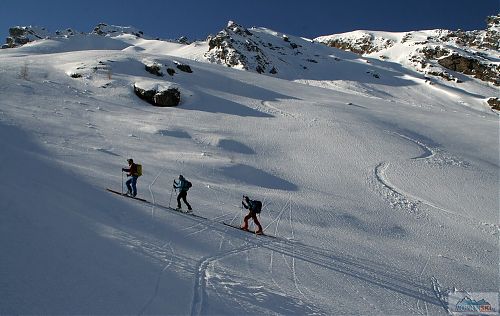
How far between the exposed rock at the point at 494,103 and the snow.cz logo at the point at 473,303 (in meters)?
60.8

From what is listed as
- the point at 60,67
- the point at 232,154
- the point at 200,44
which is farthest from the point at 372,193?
the point at 200,44

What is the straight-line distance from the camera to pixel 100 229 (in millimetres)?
8820

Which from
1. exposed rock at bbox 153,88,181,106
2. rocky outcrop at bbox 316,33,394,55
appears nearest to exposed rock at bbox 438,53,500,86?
rocky outcrop at bbox 316,33,394,55

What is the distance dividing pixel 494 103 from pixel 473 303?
6309 cm

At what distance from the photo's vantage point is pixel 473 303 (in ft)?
30.5

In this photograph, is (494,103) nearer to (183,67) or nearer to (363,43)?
(183,67)

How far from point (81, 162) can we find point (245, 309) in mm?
10944

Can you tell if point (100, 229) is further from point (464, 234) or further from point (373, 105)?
point (373, 105)

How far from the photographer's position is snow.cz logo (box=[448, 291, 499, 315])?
8820mm

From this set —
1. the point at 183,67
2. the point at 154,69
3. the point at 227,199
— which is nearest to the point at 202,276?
the point at 227,199

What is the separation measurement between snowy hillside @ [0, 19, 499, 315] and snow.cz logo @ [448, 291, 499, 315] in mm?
322

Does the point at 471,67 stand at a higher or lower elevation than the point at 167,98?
higher

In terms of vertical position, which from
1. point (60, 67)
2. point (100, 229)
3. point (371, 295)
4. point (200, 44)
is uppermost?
point (200, 44)

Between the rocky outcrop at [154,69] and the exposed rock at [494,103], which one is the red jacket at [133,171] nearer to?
the rocky outcrop at [154,69]
